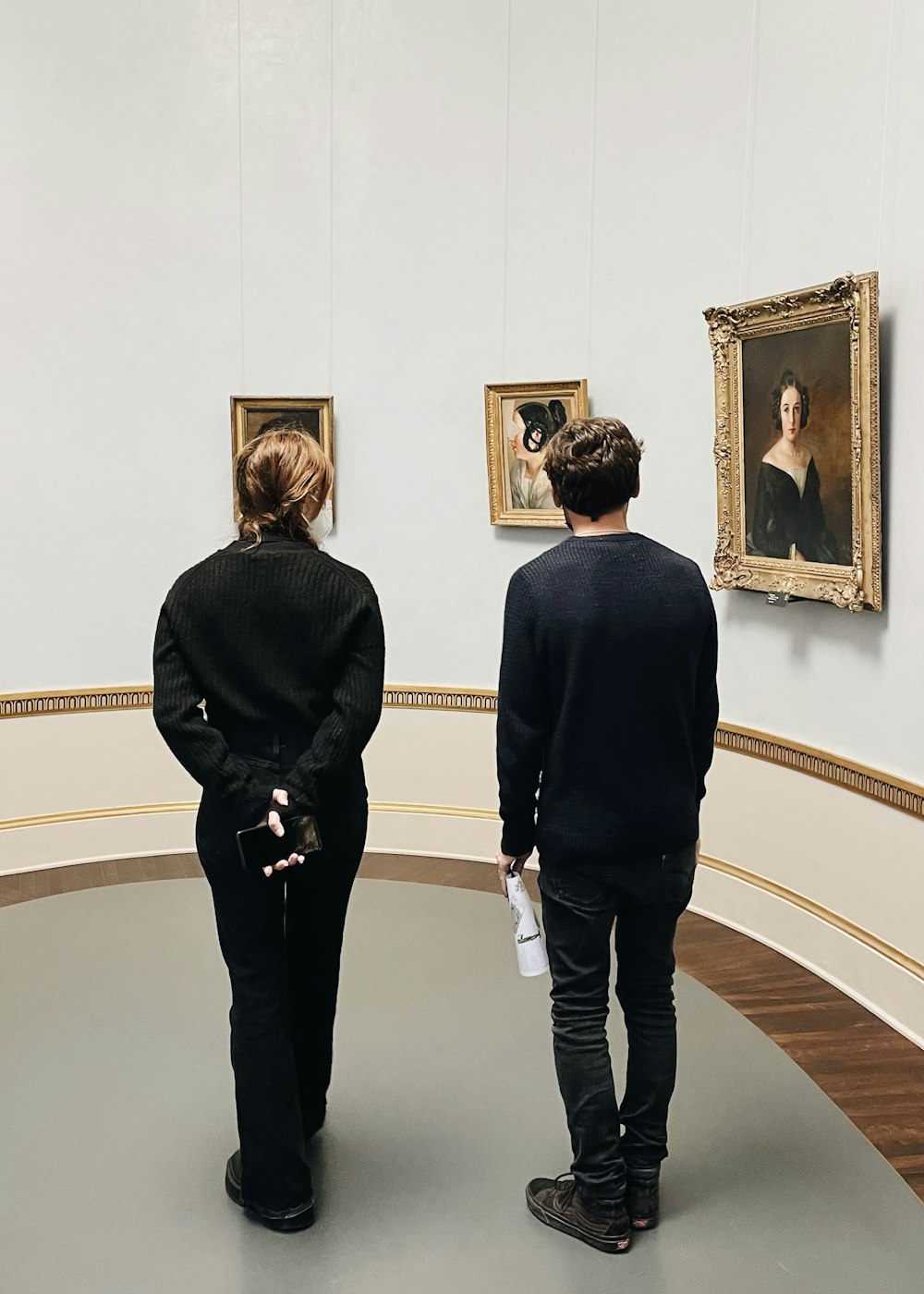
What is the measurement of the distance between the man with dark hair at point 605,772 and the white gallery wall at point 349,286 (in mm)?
2791

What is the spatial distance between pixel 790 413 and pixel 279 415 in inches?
124

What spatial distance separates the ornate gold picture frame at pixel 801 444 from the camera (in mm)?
5035

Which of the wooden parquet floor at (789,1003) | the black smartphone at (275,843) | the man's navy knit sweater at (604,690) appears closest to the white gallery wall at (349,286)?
the wooden parquet floor at (789,1003)

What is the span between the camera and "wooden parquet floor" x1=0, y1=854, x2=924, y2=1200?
423cm

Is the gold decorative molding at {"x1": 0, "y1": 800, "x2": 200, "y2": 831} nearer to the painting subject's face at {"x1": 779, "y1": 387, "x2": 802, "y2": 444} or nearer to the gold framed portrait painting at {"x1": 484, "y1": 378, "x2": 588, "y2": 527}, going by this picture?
the gold framed portrait painting at {"x1": 484, "y1": 378, "x2": 588, "y2": 527}

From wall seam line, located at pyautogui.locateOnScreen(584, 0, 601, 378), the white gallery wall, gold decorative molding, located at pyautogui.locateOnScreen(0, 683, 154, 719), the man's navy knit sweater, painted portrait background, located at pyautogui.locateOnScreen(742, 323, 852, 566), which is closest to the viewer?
the man's navy knit sweater

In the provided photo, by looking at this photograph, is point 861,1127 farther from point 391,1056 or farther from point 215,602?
point 215,602

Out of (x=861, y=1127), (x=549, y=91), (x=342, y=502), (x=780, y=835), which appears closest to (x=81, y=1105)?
(x=861, y=1127)

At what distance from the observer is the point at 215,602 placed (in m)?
3.32

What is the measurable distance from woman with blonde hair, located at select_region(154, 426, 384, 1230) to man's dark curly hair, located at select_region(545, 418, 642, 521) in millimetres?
629

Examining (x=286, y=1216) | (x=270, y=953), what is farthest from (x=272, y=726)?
(x=286, y=1216)

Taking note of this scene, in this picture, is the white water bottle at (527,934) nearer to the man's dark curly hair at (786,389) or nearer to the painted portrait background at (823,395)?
the painted portrait background at (823,395)

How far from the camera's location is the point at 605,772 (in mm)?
3268

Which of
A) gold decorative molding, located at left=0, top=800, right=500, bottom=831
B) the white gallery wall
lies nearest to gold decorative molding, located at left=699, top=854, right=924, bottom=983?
the white gallery wall
